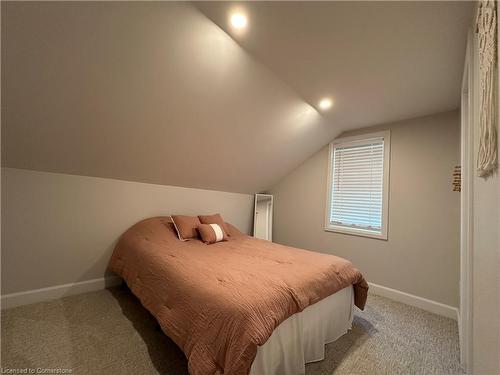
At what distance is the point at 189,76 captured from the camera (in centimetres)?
191

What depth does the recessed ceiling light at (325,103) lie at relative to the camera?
256 cm

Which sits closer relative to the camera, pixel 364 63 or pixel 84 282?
pixel 364 63

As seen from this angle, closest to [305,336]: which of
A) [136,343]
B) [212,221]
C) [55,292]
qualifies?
[136,343]

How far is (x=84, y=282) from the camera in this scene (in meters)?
2.50

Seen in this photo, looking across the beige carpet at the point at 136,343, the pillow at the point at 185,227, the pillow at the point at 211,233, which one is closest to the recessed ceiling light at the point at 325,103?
the pillow at the point at 211,233

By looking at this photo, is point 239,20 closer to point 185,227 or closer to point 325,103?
point 325,103

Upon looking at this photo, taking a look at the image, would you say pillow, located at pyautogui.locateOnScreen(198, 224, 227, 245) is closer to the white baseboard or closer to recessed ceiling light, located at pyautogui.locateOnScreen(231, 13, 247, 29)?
the white baseboard

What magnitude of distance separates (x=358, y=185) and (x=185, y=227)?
2.53 metres

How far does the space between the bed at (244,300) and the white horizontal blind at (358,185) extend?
52.6 inches

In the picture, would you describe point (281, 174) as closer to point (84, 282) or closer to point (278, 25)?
point (278, 25)

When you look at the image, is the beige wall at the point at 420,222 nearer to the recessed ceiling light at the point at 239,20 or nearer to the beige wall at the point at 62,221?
the recessed ceiling light at the point at 239,20

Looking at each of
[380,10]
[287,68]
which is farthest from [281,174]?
[380,10]

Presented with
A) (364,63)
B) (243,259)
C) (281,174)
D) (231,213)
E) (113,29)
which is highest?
(364,63)

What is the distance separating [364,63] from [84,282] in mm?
3645
